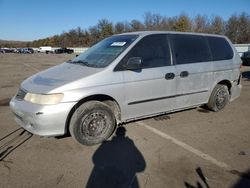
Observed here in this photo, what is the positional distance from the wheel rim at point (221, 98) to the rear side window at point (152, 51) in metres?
1.83

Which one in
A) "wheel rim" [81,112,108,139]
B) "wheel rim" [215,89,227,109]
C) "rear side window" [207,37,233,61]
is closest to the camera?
"wheel rim" [81,112,108,139]

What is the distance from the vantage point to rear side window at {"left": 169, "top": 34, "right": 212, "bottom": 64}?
17.2 ft

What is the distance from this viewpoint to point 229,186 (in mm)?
3156

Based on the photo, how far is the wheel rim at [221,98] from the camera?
612 centimetres

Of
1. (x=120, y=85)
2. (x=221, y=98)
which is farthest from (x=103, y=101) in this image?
(x=221, y=98)

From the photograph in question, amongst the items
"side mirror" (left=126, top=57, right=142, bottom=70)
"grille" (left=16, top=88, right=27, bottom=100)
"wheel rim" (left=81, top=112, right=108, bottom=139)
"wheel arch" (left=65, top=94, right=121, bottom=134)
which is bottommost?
"wheel rim" (left=81, top=112, right=108, bottom=139)

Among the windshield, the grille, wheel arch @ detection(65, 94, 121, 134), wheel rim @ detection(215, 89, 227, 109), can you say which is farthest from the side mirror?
wheel rim @ detection(215, 89, 227, 109)

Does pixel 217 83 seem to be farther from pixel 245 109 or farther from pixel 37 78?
pixel 37 78

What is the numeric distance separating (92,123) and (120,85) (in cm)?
80

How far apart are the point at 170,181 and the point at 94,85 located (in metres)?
1.90

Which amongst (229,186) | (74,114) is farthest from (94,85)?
(229,186)

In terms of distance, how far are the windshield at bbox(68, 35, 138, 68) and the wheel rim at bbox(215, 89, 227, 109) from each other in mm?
2548

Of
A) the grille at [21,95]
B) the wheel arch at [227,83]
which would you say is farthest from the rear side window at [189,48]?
the grille at [21,95]

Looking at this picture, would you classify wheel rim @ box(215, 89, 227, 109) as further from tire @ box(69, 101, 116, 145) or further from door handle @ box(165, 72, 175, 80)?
tire @ box(69, 101, 116, 145)
